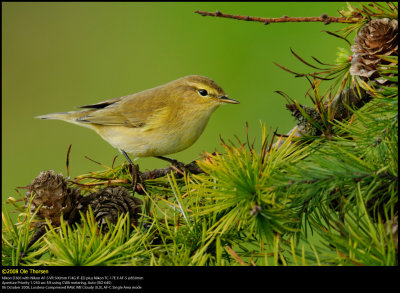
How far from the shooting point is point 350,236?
1209 mm

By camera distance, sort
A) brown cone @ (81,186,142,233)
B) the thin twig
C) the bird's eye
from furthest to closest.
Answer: the bird's eye → brown cone @ (81,186,142,233) → the thin twig

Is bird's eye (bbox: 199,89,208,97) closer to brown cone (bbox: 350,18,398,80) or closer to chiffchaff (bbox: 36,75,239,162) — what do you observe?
chiffchaff (bbox: 36,75,239,162)

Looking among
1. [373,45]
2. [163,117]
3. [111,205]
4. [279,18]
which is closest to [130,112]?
[163,117]

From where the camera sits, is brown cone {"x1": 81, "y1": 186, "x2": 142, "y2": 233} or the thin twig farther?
brown cone {"x1": 81, "y1": 186, "x2": 142, "y2": 233}

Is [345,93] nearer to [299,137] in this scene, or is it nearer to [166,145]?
[299,137]

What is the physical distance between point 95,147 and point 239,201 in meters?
3.67

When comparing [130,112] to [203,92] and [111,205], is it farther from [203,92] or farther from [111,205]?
[111,205]

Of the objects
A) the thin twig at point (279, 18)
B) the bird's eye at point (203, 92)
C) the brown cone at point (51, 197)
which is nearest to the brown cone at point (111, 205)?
the brown cone at point (51, 197)

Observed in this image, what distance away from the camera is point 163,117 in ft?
9.55

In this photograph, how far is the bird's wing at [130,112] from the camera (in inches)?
118

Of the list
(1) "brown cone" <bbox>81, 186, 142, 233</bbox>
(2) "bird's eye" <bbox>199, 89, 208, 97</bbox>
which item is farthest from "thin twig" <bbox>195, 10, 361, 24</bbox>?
(2) "bird's eye" <bbox>199, 89, 208, 97</bbox>

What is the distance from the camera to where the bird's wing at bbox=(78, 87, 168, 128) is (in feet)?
9.82

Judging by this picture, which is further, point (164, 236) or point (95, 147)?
point (95, 147)
